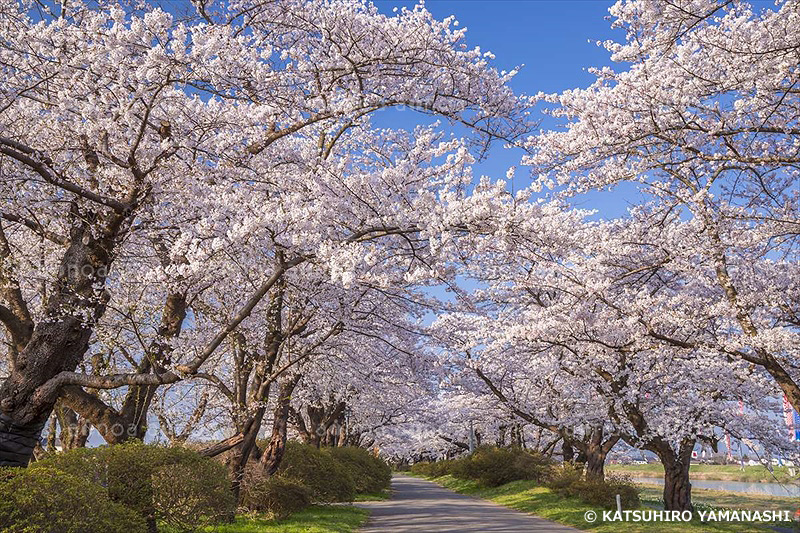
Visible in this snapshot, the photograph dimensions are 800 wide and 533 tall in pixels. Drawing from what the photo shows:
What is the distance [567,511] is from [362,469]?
Result: 10212 millimetres

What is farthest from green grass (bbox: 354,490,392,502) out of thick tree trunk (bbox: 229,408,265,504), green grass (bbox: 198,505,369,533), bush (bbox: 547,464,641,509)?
thick tree trunk (bbox: 229,408,265,504)

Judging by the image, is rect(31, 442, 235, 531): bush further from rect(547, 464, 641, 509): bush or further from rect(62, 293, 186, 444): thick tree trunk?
rect(547, 464, 641, 509): bush

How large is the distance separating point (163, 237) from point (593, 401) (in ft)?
47.6

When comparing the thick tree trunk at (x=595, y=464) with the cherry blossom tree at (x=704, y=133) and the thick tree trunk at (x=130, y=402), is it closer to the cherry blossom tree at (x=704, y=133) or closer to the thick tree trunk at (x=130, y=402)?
the cherry blossom tree at (x=704, y=133)

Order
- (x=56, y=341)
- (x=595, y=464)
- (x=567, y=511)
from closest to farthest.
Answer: (x=56, y=341)
(x=567, y=511)
(x=595, y=464)

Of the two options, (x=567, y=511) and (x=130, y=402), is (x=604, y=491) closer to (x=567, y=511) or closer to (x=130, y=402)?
(x=567, y=511)

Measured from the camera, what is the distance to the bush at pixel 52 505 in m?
5.48

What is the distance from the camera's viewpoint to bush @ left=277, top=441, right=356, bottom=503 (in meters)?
16.8

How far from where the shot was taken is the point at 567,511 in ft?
54.4

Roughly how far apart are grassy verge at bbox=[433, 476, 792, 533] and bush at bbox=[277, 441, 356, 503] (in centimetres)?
603

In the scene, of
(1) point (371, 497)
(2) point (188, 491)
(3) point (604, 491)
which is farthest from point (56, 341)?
(1) point (371, 497)

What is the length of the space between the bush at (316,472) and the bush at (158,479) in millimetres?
6835

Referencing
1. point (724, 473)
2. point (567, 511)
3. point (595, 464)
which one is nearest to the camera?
point (567, 511)

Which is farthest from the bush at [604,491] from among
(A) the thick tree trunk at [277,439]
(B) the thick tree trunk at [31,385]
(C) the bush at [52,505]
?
(B) the thick tree trunk at [31,385]
